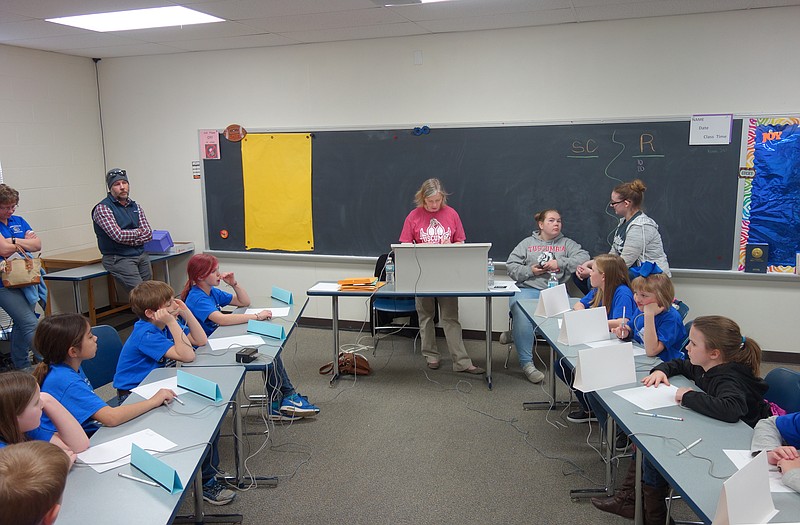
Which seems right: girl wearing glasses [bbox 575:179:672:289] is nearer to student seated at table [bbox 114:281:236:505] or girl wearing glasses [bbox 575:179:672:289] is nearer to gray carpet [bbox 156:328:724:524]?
gray carpet [bbox 156:328:724:524]

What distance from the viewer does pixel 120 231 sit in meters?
5.36

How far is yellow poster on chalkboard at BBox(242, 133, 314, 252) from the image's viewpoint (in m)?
5.93

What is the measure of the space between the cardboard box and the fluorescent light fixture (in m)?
1.97

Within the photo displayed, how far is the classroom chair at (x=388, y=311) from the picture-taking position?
17.5ft

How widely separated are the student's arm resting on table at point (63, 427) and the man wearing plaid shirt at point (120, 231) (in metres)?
3.49

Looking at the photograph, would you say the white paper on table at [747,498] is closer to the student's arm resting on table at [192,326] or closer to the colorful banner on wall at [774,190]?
the student's arm resting on table at [192,326]

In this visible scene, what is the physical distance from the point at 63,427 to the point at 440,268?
8.92ft

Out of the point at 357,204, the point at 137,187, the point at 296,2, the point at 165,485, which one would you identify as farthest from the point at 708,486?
the point at 137,187

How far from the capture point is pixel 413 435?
12.8 ft

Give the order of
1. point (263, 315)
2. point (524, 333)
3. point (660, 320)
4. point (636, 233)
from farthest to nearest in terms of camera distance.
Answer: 1. point (524, 333)
2. point (636, 233)
3. point (263, 315)
4. point (660, 320)

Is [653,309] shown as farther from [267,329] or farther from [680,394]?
[267,329]

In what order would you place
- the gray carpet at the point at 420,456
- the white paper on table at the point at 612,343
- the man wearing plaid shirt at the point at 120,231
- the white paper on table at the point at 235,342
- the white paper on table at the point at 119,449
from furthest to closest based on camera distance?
the man wearing plaid shirt at the point at 120,231 < the white paper on table at the point at 235,342 < the white paper on table at the point at 612,343 < the gray carpet at the point at 420,456 < the white paper on table at the point at 119,449

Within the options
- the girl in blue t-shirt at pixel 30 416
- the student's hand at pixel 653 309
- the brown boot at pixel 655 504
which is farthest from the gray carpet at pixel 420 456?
the girl in blue t-shirt at pixel 30 416

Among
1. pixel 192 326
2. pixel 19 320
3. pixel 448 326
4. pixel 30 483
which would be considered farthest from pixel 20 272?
pixel 30 483
